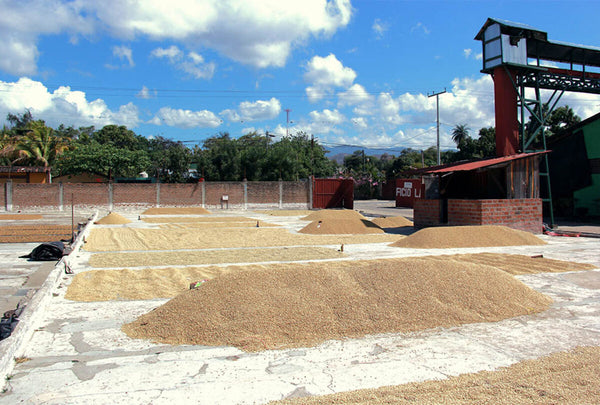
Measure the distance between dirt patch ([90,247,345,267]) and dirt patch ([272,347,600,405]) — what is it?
686cm

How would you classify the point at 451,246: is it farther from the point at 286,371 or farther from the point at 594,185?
the point at 594,185

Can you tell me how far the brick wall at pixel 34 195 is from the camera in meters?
30.8

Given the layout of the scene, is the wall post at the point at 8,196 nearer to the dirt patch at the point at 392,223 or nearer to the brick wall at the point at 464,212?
the dirt patch at the point at 392,223

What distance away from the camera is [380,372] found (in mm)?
4043

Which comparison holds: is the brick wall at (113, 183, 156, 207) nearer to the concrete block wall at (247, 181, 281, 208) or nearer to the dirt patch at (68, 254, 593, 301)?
the concrete block wall at (247, 181, 281, 208)

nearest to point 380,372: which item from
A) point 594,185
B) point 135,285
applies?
point 135,285

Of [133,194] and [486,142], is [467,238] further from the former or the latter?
[486,142]

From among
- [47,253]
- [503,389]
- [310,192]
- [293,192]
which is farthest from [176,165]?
[503,389]

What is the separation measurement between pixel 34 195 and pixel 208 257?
2647cm

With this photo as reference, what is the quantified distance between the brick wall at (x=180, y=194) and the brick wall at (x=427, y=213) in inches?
799

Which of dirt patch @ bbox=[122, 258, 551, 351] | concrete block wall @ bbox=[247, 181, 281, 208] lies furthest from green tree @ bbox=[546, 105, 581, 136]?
dirt patch @ bbox=[122, 258, 551, 351]

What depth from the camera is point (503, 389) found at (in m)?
3.58

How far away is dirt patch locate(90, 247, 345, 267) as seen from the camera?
1017 centimetres

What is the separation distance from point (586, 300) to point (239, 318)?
5.46 m
